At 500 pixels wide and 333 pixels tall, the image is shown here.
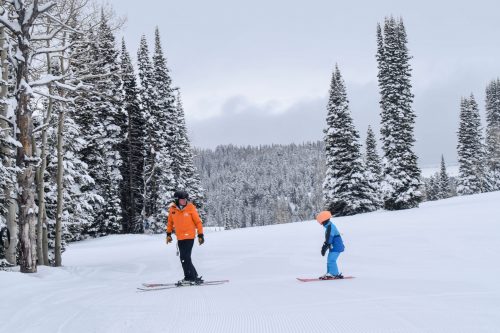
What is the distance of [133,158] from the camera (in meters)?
43.3

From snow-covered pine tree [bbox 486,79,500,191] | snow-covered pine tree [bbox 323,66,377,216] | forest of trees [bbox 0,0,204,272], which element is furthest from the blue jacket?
snow-covered pine tree [bbox 486,79,500,191]

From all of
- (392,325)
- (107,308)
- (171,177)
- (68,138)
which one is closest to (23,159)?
(107,308)

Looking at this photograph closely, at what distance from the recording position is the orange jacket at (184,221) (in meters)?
10.4

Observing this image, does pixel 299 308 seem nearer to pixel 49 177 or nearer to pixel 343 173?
pixel 49 177

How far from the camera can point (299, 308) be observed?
21.4 feet

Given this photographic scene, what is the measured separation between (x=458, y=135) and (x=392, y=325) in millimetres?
56194

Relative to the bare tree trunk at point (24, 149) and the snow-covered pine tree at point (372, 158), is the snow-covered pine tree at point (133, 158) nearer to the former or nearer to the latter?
the snow-covered pine tree at point (372, 158)

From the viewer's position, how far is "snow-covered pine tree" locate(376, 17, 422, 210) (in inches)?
1359

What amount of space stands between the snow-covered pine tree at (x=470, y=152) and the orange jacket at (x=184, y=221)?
5058 centimetres

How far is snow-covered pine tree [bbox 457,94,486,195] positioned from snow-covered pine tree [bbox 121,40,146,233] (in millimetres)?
36870

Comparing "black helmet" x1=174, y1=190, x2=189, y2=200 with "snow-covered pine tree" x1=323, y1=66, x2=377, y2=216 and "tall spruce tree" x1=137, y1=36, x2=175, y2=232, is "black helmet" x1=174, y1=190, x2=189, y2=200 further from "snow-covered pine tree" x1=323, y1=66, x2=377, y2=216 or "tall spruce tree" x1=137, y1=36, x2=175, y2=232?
"tall spruce tree" x1=137, y1=36, x2=175, y2=232

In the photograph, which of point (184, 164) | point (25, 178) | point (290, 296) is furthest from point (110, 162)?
point (290, 296)

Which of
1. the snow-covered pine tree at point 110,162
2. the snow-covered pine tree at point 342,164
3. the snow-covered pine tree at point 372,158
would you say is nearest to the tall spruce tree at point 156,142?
the snow-covered pine tree at point 110,162

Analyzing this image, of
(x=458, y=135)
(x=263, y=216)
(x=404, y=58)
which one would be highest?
(x=404, y=58)
